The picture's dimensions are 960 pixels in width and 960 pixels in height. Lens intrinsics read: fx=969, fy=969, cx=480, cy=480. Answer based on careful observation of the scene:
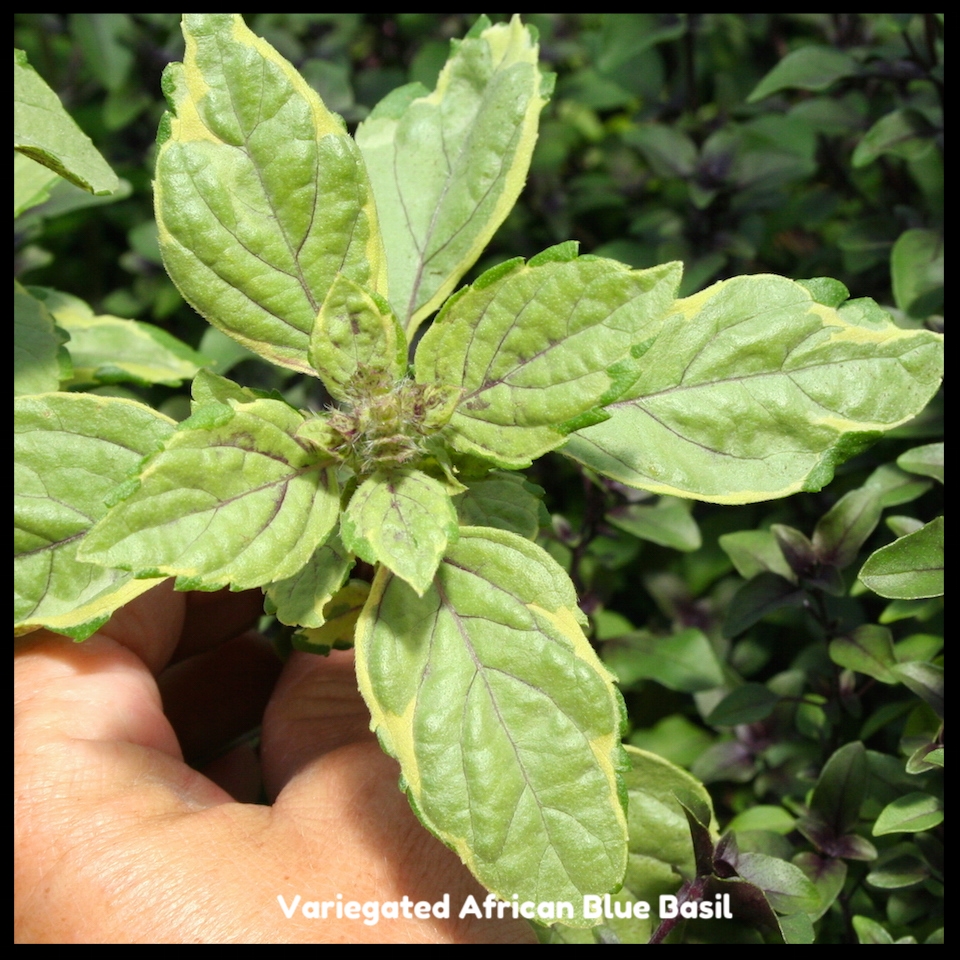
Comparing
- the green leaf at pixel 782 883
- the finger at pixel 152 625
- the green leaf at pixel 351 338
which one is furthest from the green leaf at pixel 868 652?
the finger at pixel 152 625

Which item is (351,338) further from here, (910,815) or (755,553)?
(910,815)

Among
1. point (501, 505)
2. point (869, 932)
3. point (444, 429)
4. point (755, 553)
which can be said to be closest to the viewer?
point (444, 429)

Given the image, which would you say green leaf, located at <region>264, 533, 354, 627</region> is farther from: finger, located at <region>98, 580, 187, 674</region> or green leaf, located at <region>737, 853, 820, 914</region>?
green leaf, located at <region>737, 853, 820, 914</region>

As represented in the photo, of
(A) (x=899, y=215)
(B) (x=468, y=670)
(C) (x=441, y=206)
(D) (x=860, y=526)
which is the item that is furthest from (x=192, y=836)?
(A) (x=899, y=215)

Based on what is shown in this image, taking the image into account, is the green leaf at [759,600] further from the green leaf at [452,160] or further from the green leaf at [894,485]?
the green leaf at [452,160]

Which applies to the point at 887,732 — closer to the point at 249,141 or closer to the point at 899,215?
the point at 899,215

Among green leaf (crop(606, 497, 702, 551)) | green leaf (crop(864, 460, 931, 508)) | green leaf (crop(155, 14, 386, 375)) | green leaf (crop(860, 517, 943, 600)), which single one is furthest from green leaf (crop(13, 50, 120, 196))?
green leaf (crop(864, 460, 931, 508))

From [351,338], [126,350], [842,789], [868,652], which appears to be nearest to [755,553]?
[868,652]

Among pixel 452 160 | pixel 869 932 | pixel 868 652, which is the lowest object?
pixel 869 932
